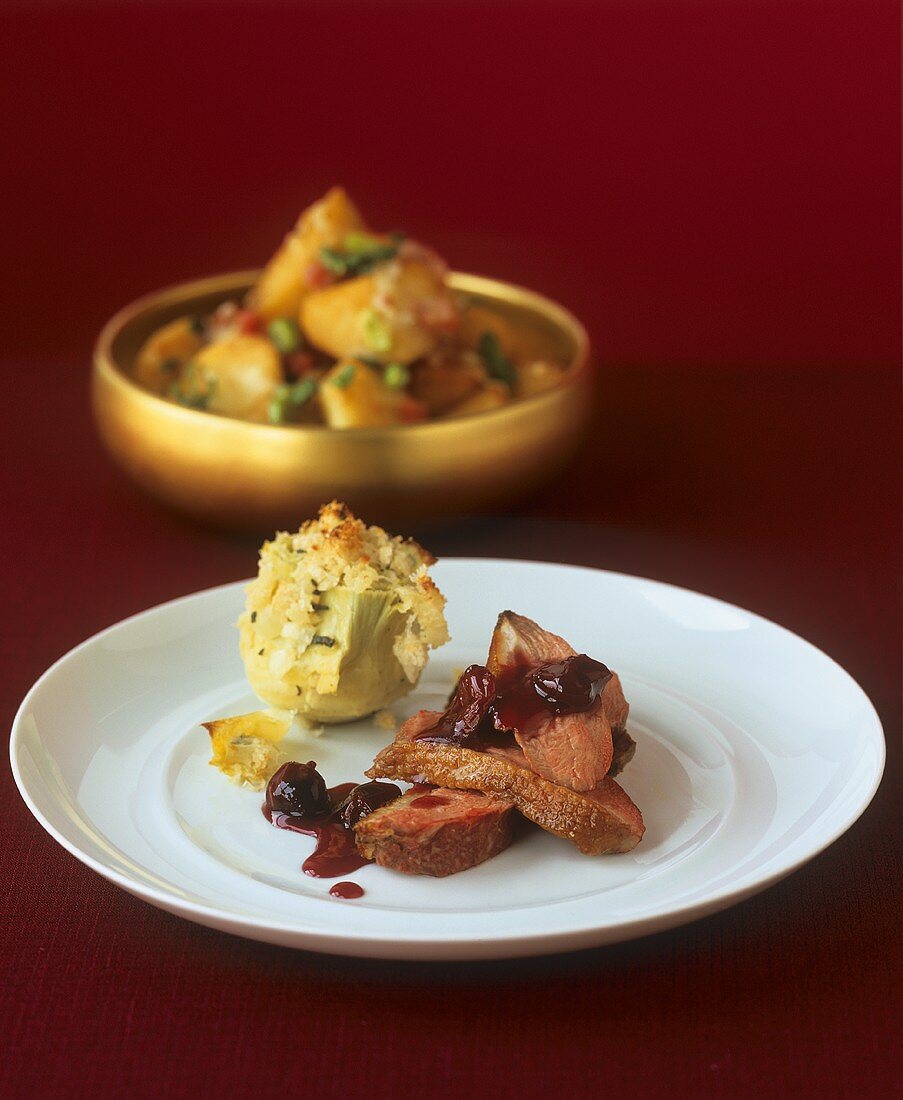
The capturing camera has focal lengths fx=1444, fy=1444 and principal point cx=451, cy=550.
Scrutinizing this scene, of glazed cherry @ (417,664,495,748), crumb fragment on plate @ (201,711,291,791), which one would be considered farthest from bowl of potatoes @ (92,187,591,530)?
glazed cherry @ (417,664,495,748)

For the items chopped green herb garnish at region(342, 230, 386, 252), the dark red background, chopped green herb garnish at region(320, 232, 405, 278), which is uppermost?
chopped green herb garnish at region(342, 230, 386, 252)

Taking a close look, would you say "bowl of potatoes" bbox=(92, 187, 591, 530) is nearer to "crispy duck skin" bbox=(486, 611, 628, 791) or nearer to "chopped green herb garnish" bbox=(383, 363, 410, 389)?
"chopped green herb garnish" bbox=(383, 363, 410, 389)

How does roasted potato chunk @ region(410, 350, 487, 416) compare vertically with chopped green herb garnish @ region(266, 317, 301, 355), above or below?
below

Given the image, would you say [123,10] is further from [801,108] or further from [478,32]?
[801,108]

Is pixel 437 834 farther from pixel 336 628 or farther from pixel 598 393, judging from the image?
pixel 598 393

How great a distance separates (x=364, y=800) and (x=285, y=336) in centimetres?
128

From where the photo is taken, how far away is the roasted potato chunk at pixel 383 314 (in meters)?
2.70

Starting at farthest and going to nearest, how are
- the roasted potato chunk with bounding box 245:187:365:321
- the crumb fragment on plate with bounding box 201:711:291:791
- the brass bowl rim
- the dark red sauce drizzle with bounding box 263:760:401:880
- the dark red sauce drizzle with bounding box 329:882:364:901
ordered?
1. the roasted potato chunk with bounding box 245:187:365:321
2. the brass bowl rim
3. the crumb fragment on plate with bounding box 201:711:291:791
4. the dark red sauce drizzle with bounding box 263:760:401:880
5. the dark red sauce drizzle with bounding box 329:882:364:901

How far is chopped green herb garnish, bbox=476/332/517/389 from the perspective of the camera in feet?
9.70

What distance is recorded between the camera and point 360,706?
2035mm

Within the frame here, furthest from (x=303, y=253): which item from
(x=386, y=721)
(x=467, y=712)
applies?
(x=467, y=712)

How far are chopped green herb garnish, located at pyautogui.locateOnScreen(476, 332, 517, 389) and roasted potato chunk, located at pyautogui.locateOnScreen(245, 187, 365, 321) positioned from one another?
1.15 ft

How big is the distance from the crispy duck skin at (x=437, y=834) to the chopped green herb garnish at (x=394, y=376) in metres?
1.13

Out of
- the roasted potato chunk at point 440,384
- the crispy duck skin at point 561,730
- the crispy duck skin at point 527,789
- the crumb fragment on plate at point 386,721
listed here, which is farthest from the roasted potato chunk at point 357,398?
the crispy duck skin at point 527,789
